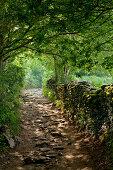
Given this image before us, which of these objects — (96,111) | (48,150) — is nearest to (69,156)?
(48,150)

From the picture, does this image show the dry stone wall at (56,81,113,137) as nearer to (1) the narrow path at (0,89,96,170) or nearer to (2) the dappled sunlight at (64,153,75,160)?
(1) the narrow path at (0,89,96,170)

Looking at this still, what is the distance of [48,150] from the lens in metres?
5.71

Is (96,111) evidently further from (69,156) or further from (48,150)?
(48,150)

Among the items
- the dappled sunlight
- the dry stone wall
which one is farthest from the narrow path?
the dry stone wall

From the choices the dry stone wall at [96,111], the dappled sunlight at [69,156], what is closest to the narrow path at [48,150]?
the dappled sunlight at [69,156]

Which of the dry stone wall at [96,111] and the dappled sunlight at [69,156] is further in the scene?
the dappled sunlight at [69,156]

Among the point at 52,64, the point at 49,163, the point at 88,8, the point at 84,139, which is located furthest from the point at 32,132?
the point at 52,64

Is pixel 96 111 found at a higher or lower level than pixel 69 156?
higher

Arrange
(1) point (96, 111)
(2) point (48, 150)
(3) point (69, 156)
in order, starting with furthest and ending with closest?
(2) point (48, 150) < (1) point (96, 111) < (3) point (69, 156)

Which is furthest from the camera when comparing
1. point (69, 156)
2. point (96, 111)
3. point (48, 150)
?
point (48, 150)

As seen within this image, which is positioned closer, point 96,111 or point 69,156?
point 69,156

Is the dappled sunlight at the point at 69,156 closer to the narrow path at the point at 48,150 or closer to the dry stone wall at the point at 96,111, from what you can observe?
the narrow path at the point at 48,150

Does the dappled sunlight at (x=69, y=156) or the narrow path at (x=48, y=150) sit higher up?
the narrow path at (x=48, y=150)

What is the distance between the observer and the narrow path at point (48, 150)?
469 centimetres
